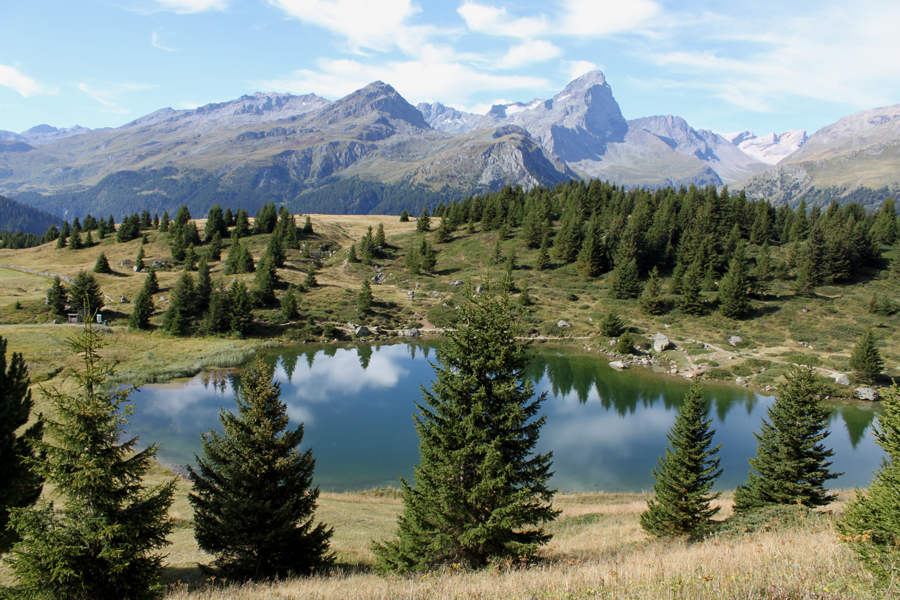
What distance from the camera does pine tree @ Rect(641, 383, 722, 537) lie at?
16.1 metres

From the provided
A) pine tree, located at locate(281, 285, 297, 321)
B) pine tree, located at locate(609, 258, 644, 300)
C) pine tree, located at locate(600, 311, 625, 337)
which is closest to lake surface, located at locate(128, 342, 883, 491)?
pine tree, located at locate(600, 311, 625, 337)

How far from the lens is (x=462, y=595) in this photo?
25.6ft

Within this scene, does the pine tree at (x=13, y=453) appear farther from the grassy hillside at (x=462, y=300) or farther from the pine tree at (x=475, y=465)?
the grassy hillside at (x=462, y=300)

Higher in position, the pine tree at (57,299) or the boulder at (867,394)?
the pine tree at (57,299)

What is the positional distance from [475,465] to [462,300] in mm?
59301

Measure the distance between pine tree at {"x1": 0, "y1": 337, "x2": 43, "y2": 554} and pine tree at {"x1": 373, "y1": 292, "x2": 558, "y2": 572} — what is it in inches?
368

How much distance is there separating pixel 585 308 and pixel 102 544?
6678 cm

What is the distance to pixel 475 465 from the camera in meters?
11.9

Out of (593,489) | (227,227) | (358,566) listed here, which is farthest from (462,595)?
(227,227)

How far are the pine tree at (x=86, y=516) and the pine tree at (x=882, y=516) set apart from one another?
1359cm

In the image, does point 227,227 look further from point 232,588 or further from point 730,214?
point 730,214

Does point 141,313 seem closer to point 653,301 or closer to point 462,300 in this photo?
point 462,300

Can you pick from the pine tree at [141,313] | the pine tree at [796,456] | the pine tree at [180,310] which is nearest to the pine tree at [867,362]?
the pine tree at [796,456]

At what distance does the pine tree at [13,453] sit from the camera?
11273mm
